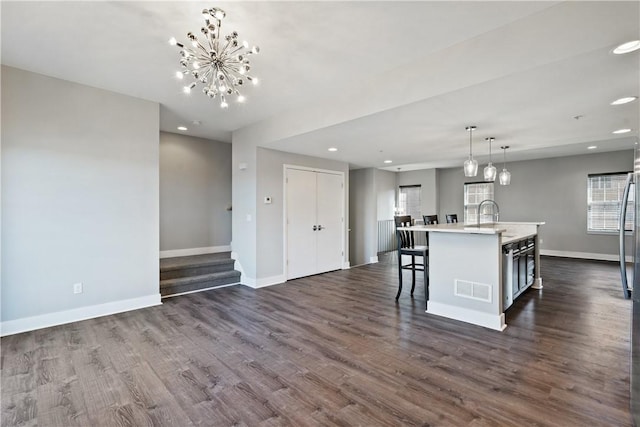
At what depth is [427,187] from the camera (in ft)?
31.2

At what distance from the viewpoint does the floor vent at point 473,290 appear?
3.41m

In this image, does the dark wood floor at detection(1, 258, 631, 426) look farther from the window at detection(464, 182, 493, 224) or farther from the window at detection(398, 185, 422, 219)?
the window at detection(398, 185, 422, 219)

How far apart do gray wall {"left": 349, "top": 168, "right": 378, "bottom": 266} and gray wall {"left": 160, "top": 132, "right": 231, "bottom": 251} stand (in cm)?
345

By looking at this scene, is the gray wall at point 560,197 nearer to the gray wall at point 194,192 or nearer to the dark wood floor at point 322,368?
the dark wood floor at point 322,368

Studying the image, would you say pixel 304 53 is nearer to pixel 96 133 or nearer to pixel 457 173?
pixel 96 133

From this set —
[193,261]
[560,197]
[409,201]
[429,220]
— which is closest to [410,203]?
[409,201]

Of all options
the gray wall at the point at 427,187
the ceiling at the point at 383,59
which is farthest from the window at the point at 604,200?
the ceiling at the point at 383,59

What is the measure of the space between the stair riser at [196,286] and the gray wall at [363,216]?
375cm

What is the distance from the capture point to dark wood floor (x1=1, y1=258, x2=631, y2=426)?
1.99 meters

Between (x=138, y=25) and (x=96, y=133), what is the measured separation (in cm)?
198

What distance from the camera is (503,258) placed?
3654 millimetres

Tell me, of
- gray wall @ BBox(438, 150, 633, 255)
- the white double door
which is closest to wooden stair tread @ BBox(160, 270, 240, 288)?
the white double door

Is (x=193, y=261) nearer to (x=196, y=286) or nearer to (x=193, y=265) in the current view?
(x=193, y=265)

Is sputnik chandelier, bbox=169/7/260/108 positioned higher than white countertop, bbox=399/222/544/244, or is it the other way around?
sputnik chandelier, bbox=169/7/260/108
